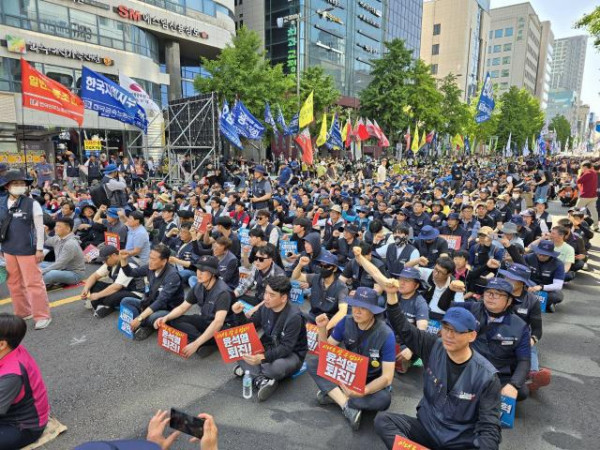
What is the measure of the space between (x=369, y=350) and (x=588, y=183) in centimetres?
1215

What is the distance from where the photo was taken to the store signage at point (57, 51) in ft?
73.3

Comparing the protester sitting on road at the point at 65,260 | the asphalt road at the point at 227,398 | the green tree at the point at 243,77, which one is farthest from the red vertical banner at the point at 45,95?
the green tree at the point at 243,77

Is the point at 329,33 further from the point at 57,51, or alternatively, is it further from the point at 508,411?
the point at 508,411

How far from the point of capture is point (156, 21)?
30484 mm

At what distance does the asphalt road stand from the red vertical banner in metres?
8.27

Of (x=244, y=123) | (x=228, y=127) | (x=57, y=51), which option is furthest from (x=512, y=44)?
(x=228, y=127)

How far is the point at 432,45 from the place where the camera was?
8688 cm

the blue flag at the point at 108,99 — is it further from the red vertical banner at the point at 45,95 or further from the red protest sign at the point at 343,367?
the red protest sign at the point at 343,367

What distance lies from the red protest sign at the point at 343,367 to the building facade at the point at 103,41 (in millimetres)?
19675

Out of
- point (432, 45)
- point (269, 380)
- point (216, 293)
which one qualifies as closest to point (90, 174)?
point (216, 293)

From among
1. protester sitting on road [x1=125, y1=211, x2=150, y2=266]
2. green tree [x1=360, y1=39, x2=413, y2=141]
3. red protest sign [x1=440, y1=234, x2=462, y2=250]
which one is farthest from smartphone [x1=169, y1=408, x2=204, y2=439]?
green tree [x1=360, y1=39, x2=413, y2=141]

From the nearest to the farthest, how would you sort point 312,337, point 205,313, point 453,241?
1. point 312,337
2. point 205,313
3. point 453,241

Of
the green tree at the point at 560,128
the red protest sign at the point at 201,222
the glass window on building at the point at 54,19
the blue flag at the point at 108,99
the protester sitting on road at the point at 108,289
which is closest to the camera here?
the protester sitting on road at the point at 108,289

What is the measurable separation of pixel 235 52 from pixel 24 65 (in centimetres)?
1787
